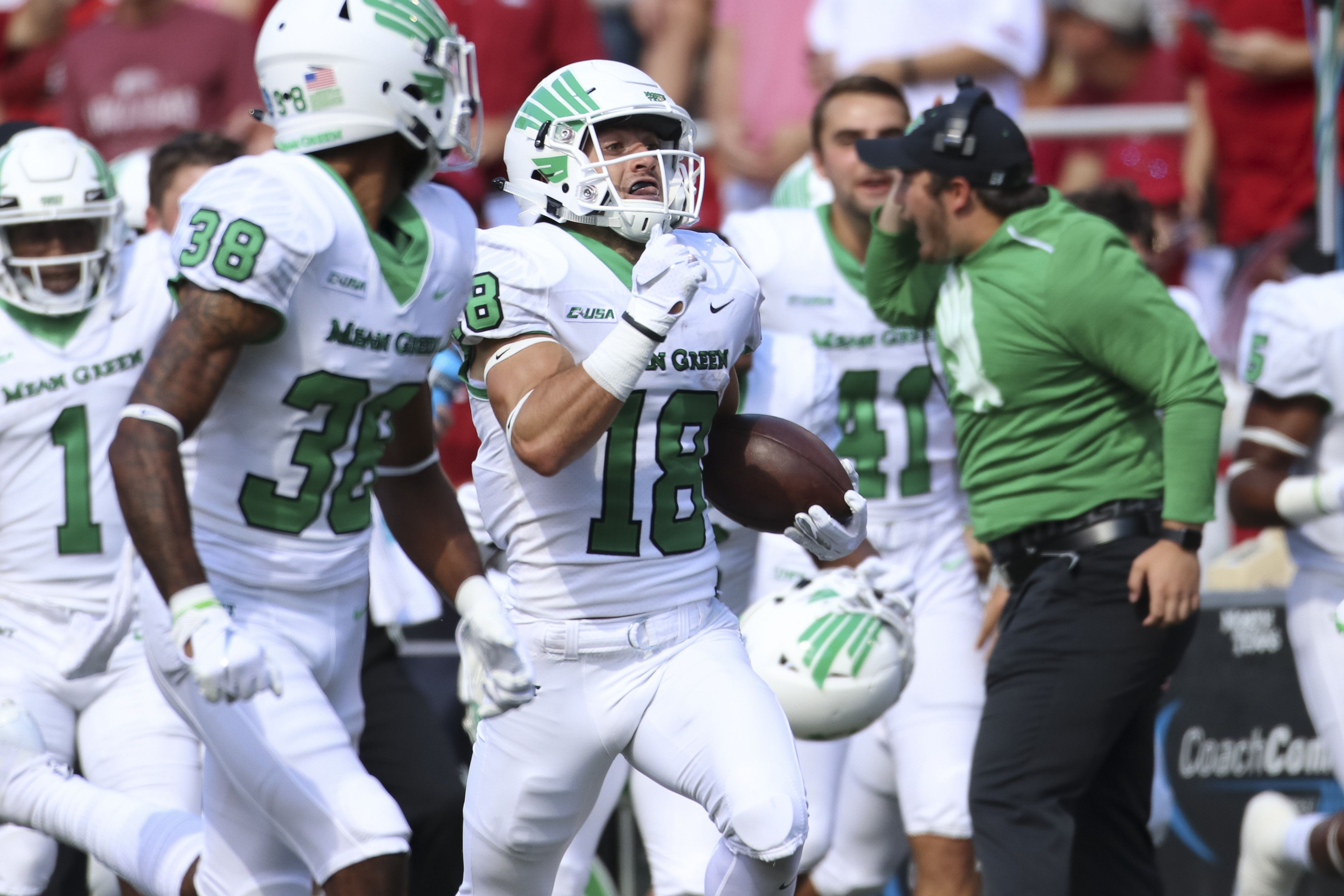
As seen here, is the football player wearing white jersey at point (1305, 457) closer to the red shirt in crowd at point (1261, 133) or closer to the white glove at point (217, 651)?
the red shirt in crowd at point (1261, 133)

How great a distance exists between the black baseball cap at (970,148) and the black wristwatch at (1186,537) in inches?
35.7

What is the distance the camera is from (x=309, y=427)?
376 centimetres

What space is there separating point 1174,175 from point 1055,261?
11.4 ft

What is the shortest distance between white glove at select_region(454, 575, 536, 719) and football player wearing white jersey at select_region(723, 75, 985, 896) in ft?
5.52

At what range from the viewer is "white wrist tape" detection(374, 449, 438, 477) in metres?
4.05

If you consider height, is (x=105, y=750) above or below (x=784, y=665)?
below

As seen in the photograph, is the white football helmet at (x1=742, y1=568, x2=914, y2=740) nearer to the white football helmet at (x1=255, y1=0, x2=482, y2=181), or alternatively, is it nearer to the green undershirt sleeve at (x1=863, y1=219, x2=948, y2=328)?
the green undershirt sleeve at (x1=863, y1=219, x2=948, y2=328)

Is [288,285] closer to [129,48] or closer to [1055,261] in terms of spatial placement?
[1055,261]

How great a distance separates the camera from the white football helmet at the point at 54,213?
14.7ft

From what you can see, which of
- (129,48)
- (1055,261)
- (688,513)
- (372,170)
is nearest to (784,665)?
(688,513)

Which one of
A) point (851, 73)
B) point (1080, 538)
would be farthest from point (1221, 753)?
point (851, 73)

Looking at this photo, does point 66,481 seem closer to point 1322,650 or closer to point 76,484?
point 76,484

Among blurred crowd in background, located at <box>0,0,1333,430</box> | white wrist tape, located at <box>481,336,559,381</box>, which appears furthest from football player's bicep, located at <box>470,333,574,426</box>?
blurred crowd in background, located at <box>0,0,1333,430</box>

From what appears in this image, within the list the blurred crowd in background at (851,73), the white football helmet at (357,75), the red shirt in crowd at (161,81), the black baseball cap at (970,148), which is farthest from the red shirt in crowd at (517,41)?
the white football helmet at (357,75)
